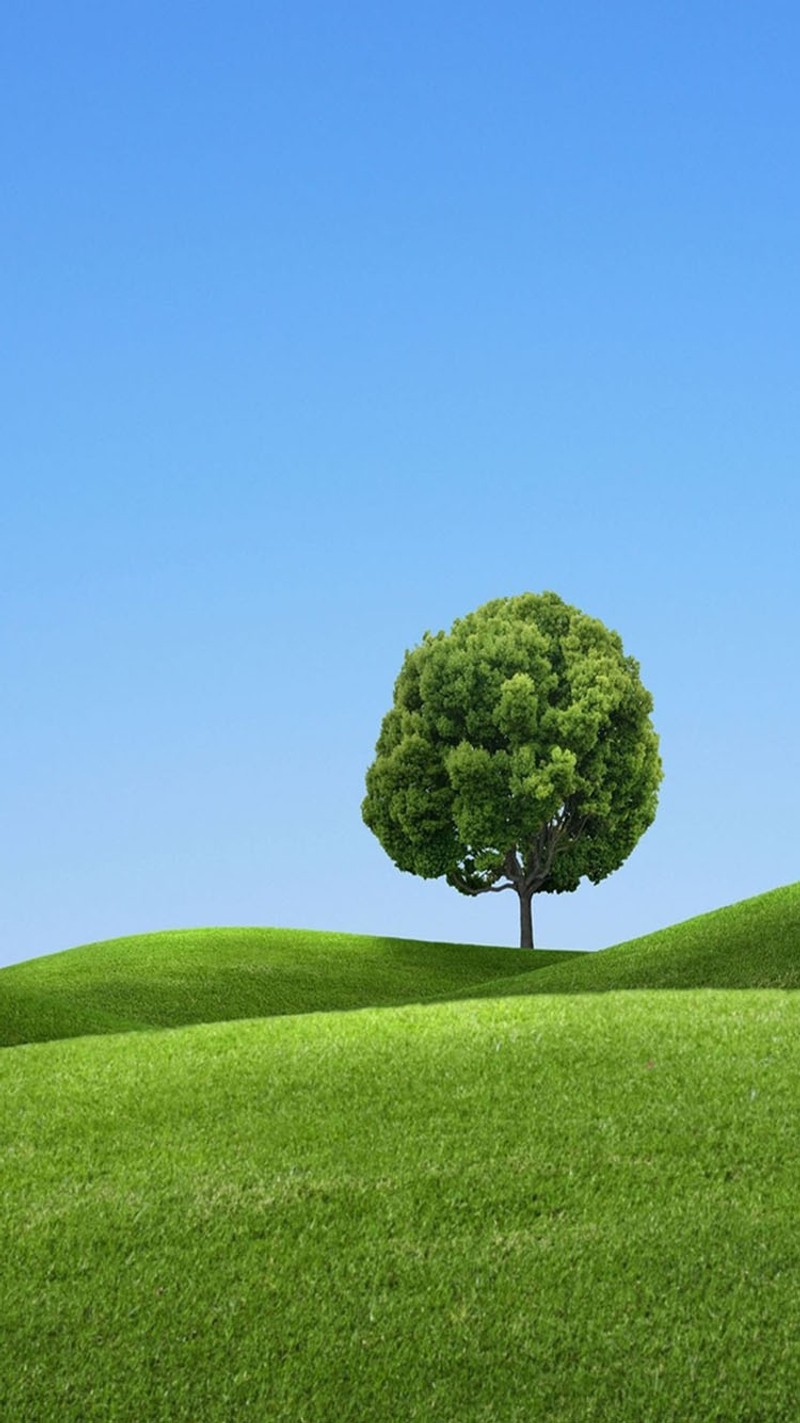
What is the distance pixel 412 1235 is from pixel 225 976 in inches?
1022

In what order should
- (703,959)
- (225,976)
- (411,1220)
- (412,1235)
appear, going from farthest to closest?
1. (225,976)
2. (703,959)
3. (411,1220)
4. (412,1235)

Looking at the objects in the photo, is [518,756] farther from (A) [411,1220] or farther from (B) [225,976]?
(A) [411,1220]

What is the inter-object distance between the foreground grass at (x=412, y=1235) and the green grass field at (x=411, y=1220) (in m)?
0.02

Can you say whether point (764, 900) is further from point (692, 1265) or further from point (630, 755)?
point (692, 1265)

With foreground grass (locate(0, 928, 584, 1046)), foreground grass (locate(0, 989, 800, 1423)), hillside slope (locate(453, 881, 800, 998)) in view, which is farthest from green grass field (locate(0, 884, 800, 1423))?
foreground grass (locate(0, 928, 584, 1046))

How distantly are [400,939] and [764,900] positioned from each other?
49.2ft

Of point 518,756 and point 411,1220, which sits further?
point 518,756

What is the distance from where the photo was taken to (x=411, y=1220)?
939cm

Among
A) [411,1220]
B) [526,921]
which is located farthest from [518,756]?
[411,1220]

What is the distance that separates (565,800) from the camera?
4256 cm

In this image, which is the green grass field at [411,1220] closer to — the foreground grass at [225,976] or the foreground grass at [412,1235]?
the foreground grass at [412,1235]

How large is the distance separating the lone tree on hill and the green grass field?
24787 mm

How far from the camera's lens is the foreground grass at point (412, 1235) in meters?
7.73

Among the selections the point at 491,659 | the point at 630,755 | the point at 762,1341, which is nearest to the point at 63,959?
the point at 491,659
